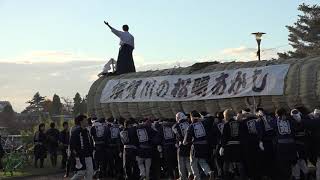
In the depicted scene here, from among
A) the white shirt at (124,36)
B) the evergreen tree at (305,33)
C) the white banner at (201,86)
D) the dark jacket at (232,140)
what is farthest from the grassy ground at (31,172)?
the evergreen tree at (305,33)

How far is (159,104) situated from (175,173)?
10.2 feet

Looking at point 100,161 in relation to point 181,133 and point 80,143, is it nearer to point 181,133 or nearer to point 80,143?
point 181,133

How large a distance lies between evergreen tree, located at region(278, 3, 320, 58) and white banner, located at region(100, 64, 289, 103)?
2365 centimetres

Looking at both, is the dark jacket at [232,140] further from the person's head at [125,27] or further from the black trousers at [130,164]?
the person's head at [125,27]

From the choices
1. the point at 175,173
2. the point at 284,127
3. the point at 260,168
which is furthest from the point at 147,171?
the point at 284,127

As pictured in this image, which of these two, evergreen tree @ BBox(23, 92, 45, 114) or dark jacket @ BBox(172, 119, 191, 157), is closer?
dark jacket @ BBox(172, 119, 191, 157)

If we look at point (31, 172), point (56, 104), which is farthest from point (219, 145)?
point (56, 104)

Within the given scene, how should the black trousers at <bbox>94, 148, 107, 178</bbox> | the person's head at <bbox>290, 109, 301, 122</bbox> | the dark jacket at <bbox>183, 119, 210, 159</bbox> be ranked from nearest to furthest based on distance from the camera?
the person's head at <bbox>290, 109, 301, 122</bbox>
the dark jacket at <bbox>183, 119, 210, 159</bbox>
the black trousers at <bbox>94, 148, 107, 178</bbox>

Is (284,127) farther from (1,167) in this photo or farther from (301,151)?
(1,167)

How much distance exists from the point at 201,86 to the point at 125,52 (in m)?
5.54

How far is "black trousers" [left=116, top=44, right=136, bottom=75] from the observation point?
68.7 ft

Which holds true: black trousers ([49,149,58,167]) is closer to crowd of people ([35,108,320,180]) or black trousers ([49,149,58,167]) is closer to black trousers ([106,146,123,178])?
black trousers ([106,146,123,178])

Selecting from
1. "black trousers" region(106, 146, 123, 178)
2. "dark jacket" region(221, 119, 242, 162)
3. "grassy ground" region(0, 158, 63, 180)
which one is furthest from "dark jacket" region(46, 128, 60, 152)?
"dark jacket" region(221, 119, 242, 162)

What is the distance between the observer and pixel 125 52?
20938 millimetres
